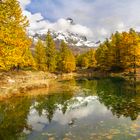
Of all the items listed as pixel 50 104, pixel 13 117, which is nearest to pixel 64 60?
pixel 50 104

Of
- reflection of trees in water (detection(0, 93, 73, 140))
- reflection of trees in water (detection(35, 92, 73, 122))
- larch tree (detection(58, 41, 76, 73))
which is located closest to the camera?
reflection of trees in water (detection(0, 93, 73, 140))

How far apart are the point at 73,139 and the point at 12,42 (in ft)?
53.9

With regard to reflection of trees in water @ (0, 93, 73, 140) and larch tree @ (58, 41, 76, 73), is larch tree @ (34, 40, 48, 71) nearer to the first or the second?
larch tree @ (58, 41, 76, 73)

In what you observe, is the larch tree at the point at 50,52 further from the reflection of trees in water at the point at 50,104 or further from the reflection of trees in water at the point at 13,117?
the reflection of trees in water at the point at 13,117

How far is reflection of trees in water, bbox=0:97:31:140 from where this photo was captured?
22.5 m

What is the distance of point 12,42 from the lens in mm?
33062

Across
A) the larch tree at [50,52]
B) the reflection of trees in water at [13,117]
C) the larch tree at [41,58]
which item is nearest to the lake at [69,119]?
the reflection of trees in water at [13,117]

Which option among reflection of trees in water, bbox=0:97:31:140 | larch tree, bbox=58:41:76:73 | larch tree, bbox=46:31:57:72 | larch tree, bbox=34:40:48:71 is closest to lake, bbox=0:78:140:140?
reflection of trees in water, bbox=0:97:31:140

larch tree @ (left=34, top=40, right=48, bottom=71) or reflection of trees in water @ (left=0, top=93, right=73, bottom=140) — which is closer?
reflection of trees in water @ (left=0, top=93, right=73, bottom=140)

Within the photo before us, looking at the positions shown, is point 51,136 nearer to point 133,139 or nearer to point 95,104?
point 133,139

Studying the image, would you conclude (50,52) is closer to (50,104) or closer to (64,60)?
(64,60)

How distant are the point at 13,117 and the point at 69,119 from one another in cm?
542

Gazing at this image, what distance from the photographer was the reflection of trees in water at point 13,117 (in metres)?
22.5

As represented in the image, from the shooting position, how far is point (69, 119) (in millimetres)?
27516
